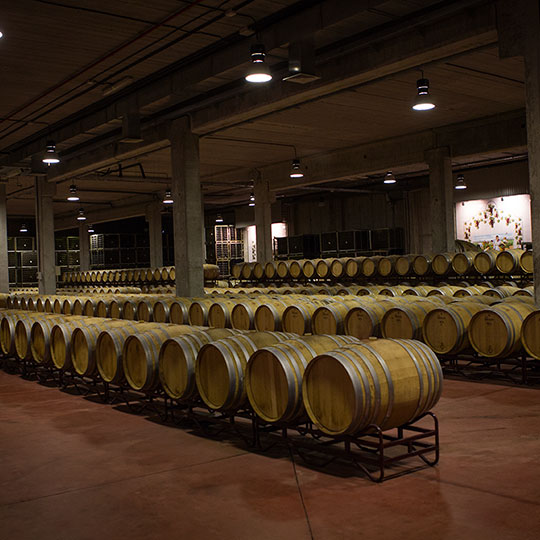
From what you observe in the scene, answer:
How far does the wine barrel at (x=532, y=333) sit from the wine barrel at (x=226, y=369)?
335 centimetres

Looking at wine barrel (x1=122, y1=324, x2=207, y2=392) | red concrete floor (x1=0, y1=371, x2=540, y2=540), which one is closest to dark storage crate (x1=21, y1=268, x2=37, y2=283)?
wine barrel (x1=122, y1=324, x2=207, y2=392)

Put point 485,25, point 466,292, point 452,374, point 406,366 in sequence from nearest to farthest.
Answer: point 406,366
point 485,25
point 452,374
point 466,292

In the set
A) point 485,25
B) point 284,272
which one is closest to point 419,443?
point 485,25

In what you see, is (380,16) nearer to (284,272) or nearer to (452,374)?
(452,374)

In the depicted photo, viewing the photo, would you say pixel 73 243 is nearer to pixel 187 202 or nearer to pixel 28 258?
pixel 28 258

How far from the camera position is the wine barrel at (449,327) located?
8.59 metres

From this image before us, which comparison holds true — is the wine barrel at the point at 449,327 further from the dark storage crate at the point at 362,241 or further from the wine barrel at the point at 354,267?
the dark storage crate at the point at 362,241

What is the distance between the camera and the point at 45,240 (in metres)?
18.8

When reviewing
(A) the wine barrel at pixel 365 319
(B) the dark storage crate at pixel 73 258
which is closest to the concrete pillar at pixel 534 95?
(A) the wine barrel at pixel 365 319

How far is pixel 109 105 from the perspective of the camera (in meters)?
13.4

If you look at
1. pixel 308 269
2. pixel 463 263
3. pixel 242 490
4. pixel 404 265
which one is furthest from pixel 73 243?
pixel 242 490

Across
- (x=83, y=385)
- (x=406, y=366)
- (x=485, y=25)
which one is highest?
(x=485, y=25)

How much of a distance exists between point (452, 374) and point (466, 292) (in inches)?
94.5

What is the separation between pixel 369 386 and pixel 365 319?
471 centimetres
